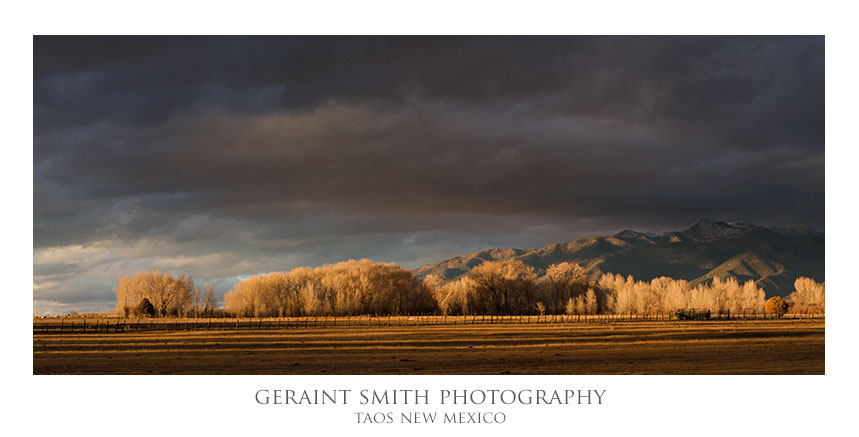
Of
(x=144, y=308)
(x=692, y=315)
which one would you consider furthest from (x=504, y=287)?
(x=144, y=308)

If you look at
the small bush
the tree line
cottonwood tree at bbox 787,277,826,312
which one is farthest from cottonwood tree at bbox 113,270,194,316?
cottonwood tree at bbox 787,277,826,312

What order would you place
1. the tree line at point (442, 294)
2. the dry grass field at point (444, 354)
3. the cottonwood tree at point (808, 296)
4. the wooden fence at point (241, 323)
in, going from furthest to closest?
the tree line at point (442, 294), the cottonwood tree at point (808, 296), the wooden fence at point (241, 323), the dry grass field at point (444, 354)

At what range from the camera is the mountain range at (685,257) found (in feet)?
314

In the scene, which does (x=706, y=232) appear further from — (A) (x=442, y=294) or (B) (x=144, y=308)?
(B) (x=144, y=308)

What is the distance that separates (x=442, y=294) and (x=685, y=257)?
2048 inches

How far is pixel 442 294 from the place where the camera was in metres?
89.3

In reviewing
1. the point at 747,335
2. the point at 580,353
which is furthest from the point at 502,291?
the point at 580,353

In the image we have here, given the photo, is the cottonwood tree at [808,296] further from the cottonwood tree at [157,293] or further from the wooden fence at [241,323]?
the cottonwood tree at [157,293]

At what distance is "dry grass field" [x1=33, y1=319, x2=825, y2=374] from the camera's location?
22.6 metres

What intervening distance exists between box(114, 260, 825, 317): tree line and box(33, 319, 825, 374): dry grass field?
37.3 metres

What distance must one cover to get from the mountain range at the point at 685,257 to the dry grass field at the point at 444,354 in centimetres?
6000

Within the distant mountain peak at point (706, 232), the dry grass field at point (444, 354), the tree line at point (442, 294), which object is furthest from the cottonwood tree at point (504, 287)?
the dry grass field at point (444, 354)
